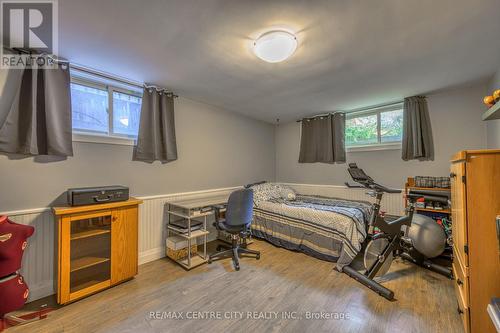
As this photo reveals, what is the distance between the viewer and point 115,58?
206cm

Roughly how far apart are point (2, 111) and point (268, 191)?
3470 mm

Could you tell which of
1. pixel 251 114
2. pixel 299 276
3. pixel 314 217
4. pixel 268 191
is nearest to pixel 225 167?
pixel 268 191

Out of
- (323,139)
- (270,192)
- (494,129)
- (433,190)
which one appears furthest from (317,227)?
(494,129)

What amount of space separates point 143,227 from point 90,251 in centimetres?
67

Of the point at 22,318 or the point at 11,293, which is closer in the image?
the point at 11,293

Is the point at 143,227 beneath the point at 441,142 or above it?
beneath

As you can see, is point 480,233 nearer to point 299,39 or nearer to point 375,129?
point 299,39

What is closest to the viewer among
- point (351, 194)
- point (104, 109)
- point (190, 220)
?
point (104, 109)

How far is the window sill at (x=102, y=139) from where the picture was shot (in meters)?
2.25

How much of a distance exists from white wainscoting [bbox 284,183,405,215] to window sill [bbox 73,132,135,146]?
11.2 ft

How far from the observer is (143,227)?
8.89ft

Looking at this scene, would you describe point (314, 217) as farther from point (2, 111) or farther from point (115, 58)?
point (2, 111)

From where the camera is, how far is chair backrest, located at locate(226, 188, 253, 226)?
258cm

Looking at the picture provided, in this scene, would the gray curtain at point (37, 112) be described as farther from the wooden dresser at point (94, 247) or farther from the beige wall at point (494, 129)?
the beige wall at point (494, 129)
